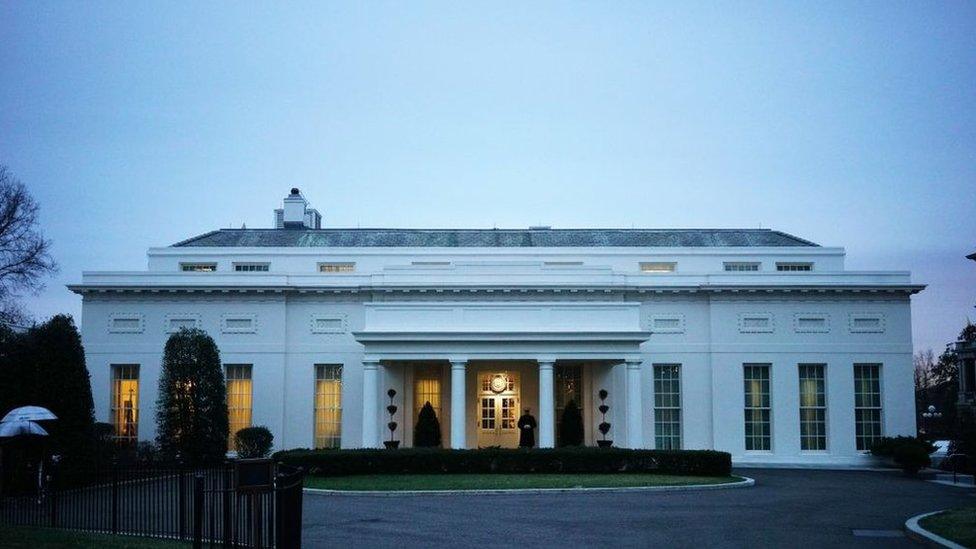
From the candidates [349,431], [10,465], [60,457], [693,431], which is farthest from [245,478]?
[693,431]

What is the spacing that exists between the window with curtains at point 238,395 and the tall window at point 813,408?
21315 mm

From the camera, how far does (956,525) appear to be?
1625 centimetres

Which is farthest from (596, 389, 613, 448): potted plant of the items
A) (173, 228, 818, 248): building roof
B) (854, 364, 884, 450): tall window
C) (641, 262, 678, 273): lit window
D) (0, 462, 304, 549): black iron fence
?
(0, 462, 304, 549): black iron fence

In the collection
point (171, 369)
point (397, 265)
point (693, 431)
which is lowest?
point (693, 431)

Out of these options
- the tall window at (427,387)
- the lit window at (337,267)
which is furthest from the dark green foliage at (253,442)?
the lit window at (337,267)

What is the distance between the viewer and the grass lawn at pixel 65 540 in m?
13.6

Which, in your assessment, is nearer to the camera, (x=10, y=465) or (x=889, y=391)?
(x=10, y=465)

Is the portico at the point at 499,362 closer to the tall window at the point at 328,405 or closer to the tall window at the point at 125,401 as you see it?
the tall window at the point at 328,405

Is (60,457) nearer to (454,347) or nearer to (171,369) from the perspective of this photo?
(171,369)

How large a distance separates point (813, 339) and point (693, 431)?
19.3 feet

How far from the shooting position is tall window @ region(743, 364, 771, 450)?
37.1m

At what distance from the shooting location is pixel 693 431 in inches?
1471

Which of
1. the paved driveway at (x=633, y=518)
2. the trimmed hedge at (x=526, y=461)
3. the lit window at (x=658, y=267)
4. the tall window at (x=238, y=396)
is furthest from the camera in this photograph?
the lit window at (x=658, y=267)

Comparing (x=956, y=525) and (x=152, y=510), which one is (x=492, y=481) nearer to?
(x=152, y=510)
